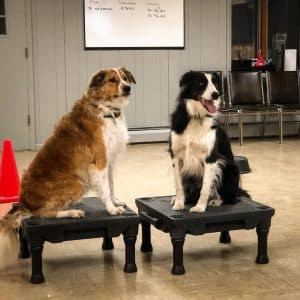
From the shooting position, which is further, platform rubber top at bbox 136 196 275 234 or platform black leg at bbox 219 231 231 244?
platform black leg at bbox 219 231 231 244

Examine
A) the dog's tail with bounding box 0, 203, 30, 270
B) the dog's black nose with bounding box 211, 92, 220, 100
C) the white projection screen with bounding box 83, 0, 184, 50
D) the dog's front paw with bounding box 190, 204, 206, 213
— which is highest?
the white projection screen with bounding box 83, 0, 184, 50

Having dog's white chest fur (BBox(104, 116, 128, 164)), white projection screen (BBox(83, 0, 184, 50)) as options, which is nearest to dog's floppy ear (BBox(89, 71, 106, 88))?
dog's white chest fur (BBox(104, 116, 128, 164))

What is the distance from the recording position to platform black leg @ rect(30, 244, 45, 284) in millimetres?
2951

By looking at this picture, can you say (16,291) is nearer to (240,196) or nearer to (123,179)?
(240,196)

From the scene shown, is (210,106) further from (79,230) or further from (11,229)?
(11,229)

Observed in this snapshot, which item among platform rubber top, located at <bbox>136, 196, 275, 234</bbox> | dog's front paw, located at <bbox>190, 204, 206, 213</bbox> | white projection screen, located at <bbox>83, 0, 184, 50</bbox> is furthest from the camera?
white projection screen, located at <bbox>83, 0, 184, 50</bbox>

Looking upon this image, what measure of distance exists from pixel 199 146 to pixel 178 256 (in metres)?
0.61

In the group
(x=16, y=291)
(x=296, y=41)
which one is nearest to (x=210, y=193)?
(x=16, y=291)

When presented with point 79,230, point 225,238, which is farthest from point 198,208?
point 79,230

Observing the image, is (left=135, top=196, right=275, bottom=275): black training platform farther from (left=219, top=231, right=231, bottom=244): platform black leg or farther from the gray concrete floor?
(left=219, top=231, right=231, bottom=244): platform black leg

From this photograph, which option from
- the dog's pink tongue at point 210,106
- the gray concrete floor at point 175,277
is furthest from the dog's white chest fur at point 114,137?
the dog's pink tongue at point 210,106

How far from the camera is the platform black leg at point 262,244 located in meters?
3.21

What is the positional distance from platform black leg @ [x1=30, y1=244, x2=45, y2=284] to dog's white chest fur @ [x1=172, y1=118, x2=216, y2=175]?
0.93 meters

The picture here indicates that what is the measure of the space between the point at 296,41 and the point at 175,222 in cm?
627
